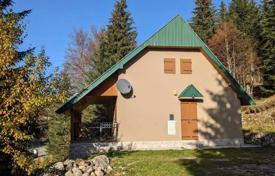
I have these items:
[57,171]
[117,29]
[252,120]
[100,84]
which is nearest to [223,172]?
[57,171]

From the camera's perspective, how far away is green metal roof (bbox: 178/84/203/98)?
18.9 m

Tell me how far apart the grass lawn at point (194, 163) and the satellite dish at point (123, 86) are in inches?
142

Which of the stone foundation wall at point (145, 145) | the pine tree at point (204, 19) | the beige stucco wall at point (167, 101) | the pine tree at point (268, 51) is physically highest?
the pine tree at point (204, 19)

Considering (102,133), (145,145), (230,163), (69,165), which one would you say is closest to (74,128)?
(102,133)

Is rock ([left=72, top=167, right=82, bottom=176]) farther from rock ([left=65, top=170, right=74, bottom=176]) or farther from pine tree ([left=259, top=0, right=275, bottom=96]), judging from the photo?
pine tree ([left=259, top=0, right=275, bottom=96])

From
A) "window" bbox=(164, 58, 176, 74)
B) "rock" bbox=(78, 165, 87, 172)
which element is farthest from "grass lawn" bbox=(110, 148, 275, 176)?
"window" bbox=(164, 58, 176, 74)

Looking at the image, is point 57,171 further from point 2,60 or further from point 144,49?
point 144,49

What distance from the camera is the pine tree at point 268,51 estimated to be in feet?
139

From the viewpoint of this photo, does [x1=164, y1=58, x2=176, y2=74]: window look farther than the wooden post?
Yes

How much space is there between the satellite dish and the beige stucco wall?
1.47 feet

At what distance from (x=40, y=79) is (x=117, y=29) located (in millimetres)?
32618

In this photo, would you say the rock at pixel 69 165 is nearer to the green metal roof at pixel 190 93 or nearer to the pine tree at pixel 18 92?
the pine tree at pixel 18 92

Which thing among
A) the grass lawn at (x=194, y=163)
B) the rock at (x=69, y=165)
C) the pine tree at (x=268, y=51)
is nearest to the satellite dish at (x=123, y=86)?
the grass lawn at (x=194, y=163)

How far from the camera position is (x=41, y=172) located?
11977mm
